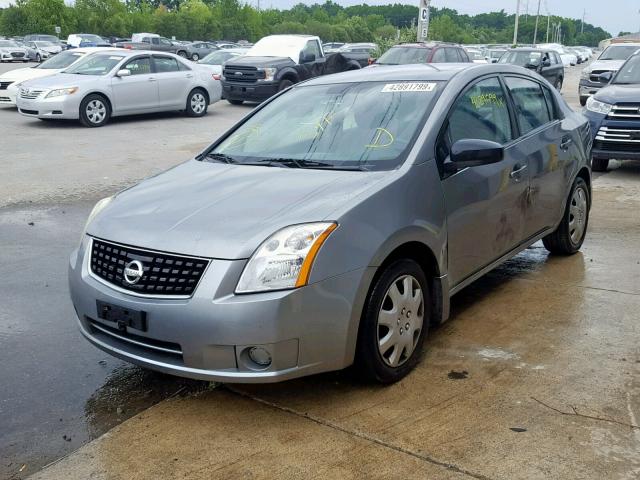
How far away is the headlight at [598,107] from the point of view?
10445 millimetres

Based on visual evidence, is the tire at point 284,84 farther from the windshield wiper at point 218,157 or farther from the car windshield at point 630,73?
the windshield wiper at point 218,157

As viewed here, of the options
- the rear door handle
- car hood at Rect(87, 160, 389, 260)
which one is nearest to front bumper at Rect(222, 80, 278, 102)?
the rear door handle

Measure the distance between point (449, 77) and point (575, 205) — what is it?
2.15 metres

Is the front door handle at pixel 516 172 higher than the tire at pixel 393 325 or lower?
higher

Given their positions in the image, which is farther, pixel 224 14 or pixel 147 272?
pixel 224 14

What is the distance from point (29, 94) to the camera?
1520 cm

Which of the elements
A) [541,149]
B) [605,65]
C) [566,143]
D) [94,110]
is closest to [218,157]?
[541,149]

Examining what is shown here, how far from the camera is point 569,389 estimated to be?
393 centimetres

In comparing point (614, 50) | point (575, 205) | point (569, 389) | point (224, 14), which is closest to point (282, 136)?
point (569, 389)

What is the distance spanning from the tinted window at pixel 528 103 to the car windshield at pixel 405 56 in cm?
1307

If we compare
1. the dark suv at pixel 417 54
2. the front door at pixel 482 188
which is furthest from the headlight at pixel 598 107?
the dark suv at pixel 417 54

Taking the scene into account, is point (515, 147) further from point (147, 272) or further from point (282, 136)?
point (147, 272)

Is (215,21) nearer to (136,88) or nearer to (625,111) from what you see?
(136,88)

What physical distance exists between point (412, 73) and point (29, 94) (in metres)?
12.3
